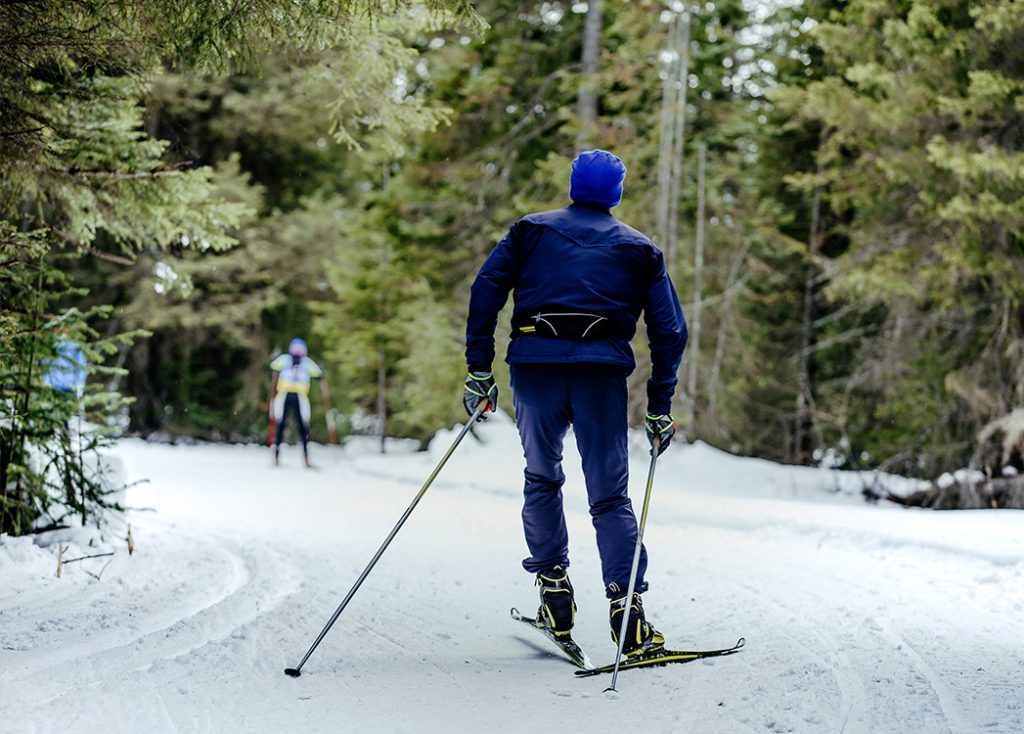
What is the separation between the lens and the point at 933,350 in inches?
458

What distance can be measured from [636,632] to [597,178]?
6.73ft

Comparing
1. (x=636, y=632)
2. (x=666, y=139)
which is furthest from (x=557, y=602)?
(x=666, y=139)

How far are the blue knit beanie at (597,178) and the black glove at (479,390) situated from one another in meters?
0.94

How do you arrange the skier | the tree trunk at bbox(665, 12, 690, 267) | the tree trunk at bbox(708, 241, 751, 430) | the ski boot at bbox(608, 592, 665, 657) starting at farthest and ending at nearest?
the tree trunk at bbox(708, 241, 751, 430) < the skier < the tree trunk at bbox(665, 12, 690, 267) < the ski boot at bbox(608, 592, 665, 657)

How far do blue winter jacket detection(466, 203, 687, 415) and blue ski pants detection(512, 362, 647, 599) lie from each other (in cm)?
12

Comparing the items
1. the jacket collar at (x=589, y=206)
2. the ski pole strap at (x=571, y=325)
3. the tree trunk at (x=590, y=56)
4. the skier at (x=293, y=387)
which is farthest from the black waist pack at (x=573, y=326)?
the tree trunk at (x=590, y=56)

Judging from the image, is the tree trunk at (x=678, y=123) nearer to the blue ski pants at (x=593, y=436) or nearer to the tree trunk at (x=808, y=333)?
the tree trunk at (x=808, y=333)

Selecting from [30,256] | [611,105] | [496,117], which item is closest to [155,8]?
[30,256]

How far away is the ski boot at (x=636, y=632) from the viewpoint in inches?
160

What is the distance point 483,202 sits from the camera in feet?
56.6

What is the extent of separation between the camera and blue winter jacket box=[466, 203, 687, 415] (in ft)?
13.9

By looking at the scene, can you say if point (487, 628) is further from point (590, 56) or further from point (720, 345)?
point (720, 345)

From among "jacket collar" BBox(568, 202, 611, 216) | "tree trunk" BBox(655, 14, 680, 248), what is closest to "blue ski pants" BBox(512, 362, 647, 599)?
"jacket collar" BBox(568, 202, 611, 216)

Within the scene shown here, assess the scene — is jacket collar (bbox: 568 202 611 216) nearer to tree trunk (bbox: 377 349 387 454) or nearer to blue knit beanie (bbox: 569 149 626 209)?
blue knit beanie (bbox: 569 149 626 209)
